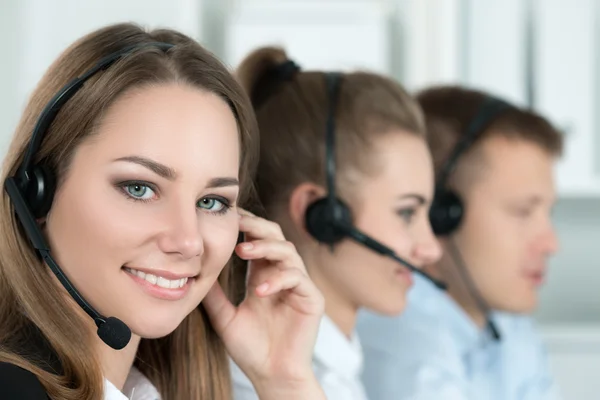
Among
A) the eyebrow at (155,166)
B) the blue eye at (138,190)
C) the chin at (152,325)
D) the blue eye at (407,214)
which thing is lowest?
the blue eye at (407,214)

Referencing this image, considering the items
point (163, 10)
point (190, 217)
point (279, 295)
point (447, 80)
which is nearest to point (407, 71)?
point (447, 80)

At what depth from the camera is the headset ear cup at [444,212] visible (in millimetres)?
1915

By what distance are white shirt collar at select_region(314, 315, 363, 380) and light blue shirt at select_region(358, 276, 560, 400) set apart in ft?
0.60

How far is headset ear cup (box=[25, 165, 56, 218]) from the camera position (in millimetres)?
1023

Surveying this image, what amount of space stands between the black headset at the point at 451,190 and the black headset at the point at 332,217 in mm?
375

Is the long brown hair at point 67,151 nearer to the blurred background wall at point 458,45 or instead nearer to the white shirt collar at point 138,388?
the white shirt collar at point 138,388

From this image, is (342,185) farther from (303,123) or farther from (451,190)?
(451,190)

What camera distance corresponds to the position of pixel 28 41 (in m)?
2.61

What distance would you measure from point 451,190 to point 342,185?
0.47 meters

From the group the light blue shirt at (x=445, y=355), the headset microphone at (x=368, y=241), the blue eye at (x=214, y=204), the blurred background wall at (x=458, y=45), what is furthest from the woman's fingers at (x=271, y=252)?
the blurred background wall at (x=458, y=45)

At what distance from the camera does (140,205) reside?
1041 mm

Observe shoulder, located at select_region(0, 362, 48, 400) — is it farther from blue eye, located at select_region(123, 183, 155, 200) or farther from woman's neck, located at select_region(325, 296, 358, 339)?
woman's neck, located at select_region(325, 296, 358, 339)

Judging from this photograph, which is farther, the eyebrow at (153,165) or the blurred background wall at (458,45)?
the blurred background wall at (458,45)

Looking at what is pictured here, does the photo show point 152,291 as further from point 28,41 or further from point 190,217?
point 28,41
